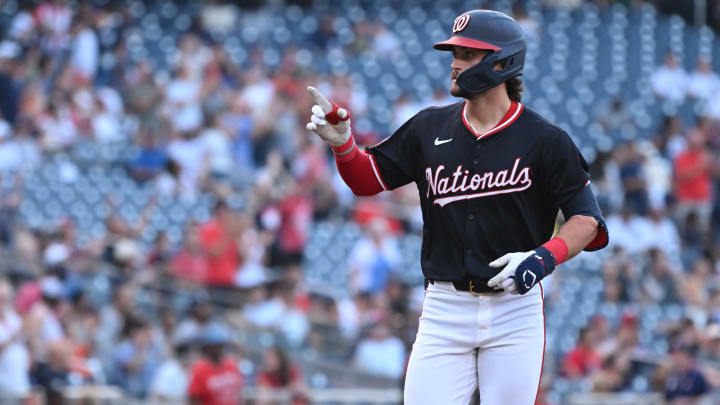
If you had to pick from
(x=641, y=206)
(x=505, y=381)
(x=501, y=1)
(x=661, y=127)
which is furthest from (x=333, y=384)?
(x=501, y=1)

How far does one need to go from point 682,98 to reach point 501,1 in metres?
2.92

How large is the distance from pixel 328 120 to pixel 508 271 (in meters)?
0.86

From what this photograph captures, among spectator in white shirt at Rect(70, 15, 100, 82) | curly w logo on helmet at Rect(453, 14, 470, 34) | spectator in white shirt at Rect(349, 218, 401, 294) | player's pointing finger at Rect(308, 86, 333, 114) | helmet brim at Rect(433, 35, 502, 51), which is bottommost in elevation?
spectator in white shirt at Rect(349, 218, 401, 294)

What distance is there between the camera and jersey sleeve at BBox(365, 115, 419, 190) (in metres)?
4.59

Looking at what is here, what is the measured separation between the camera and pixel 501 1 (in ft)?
58.1

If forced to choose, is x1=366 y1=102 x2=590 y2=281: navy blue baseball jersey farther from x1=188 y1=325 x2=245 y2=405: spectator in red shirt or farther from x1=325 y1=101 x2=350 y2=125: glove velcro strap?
x1=188 y1=325 x2=245 y2=405: spectator in red shirt

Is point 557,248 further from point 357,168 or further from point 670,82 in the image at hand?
point 670,82

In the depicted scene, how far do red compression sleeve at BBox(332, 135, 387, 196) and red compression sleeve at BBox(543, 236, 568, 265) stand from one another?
70 centimetres

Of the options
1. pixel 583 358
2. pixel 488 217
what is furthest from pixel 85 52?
pixel 488 217

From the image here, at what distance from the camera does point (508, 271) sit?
4.04 meters

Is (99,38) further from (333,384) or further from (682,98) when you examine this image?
(682,98)

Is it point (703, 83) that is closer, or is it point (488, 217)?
point (488, 217)

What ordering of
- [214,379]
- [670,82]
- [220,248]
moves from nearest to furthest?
[214,379] → [220,248] → [670,82]

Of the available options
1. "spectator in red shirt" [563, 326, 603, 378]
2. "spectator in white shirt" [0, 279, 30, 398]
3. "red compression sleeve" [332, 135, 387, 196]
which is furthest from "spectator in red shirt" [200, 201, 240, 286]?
"red compression sleeve" [332, 135, 387, 196]
